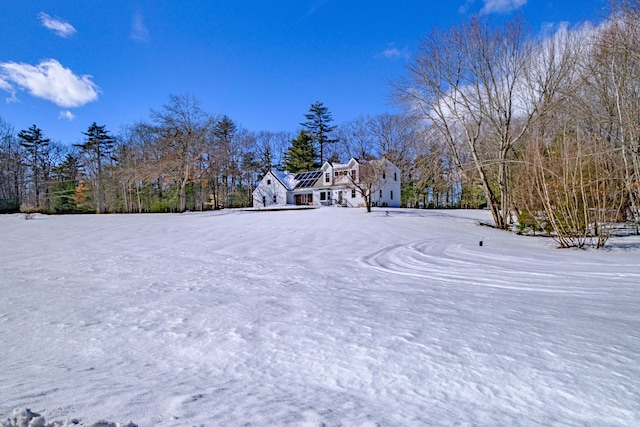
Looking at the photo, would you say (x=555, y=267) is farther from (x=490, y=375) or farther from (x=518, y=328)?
(x=490, y=375)

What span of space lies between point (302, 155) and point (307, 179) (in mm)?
7490

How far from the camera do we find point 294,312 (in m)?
3.32

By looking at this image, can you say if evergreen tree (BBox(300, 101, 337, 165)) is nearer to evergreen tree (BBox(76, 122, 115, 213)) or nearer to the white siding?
the white siding

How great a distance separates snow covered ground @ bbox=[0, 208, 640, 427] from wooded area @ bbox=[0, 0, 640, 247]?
3.99 metres

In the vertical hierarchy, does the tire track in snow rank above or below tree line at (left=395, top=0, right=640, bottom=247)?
below

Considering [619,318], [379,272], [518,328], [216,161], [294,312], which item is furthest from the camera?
[216,161]

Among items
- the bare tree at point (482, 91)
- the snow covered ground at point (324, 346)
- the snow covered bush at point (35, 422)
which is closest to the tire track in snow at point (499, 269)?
the snow covered ground at point (324, 346)

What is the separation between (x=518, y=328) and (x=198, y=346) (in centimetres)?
273

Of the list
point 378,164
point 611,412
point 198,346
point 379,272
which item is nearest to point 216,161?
point 378,164

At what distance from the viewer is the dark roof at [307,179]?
3353cm

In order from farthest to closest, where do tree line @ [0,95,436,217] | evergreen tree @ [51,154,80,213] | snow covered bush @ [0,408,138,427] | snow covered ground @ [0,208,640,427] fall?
evergreen tree @ [51,154,80,213], tree line @ [0,95,436,217], snow covered ground @ [0,208,640,427], snow covered bush @ [0,408,138,427]

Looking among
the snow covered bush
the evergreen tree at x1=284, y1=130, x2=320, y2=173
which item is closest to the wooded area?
the evergreen tree at x1=284, y1=130, x2=320, y2=173

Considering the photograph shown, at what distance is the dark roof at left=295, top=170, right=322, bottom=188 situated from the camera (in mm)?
33531

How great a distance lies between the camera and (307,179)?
1353 inches
